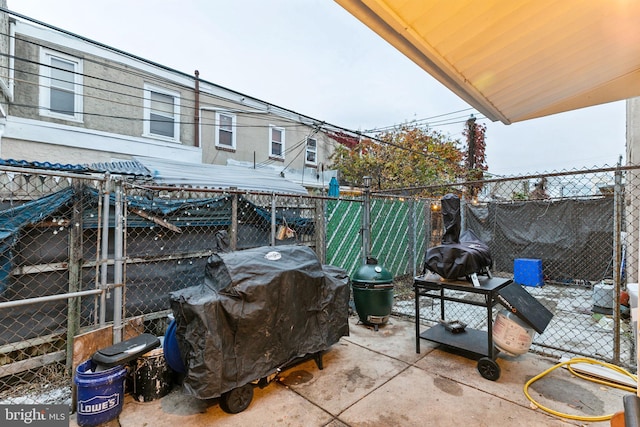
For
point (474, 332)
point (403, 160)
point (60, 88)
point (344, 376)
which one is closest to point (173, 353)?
point (344, 376)

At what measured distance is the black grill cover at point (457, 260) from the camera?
10.2ft

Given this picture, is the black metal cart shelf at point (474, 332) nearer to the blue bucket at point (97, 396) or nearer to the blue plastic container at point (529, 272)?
the blue bucket at point (97, 396)

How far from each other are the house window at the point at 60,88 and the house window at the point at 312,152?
7951 millimetres

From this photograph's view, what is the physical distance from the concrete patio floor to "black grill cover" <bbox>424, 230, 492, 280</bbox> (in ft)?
3.46

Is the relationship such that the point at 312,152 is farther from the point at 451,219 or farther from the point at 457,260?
the point at 457,260

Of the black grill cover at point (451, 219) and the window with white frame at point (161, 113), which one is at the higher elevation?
the window with white frame at point (161, 113)

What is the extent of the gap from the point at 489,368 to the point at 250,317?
2.47 metres

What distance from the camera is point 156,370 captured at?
2607 mm

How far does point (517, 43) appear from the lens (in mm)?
1968

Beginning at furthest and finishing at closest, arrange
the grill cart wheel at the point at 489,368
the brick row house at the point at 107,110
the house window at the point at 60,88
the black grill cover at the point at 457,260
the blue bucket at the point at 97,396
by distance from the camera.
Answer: the house window at the point at 60,88 < the brick row house at the point at 107,110 < the black grill cover at the point at 457,260 < the grill cart wheel at the point at 489,368 < the blue bucket at the point at 97,396

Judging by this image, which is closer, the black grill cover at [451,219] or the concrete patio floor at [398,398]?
the concrete patio floor at [398,398]

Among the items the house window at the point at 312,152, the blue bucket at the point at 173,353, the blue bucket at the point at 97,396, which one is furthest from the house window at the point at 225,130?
the blue bucket at the point at 97,396

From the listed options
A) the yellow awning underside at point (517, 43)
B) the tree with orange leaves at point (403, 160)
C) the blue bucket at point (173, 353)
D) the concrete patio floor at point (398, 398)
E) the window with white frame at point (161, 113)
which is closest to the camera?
the yellow awning underside at point (517, 43)

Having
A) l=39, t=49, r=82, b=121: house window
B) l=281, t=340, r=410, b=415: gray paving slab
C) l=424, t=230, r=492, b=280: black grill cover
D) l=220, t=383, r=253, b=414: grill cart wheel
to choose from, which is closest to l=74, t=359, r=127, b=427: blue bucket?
l=220, t=383, r=253, b=414: grill cart wheel
